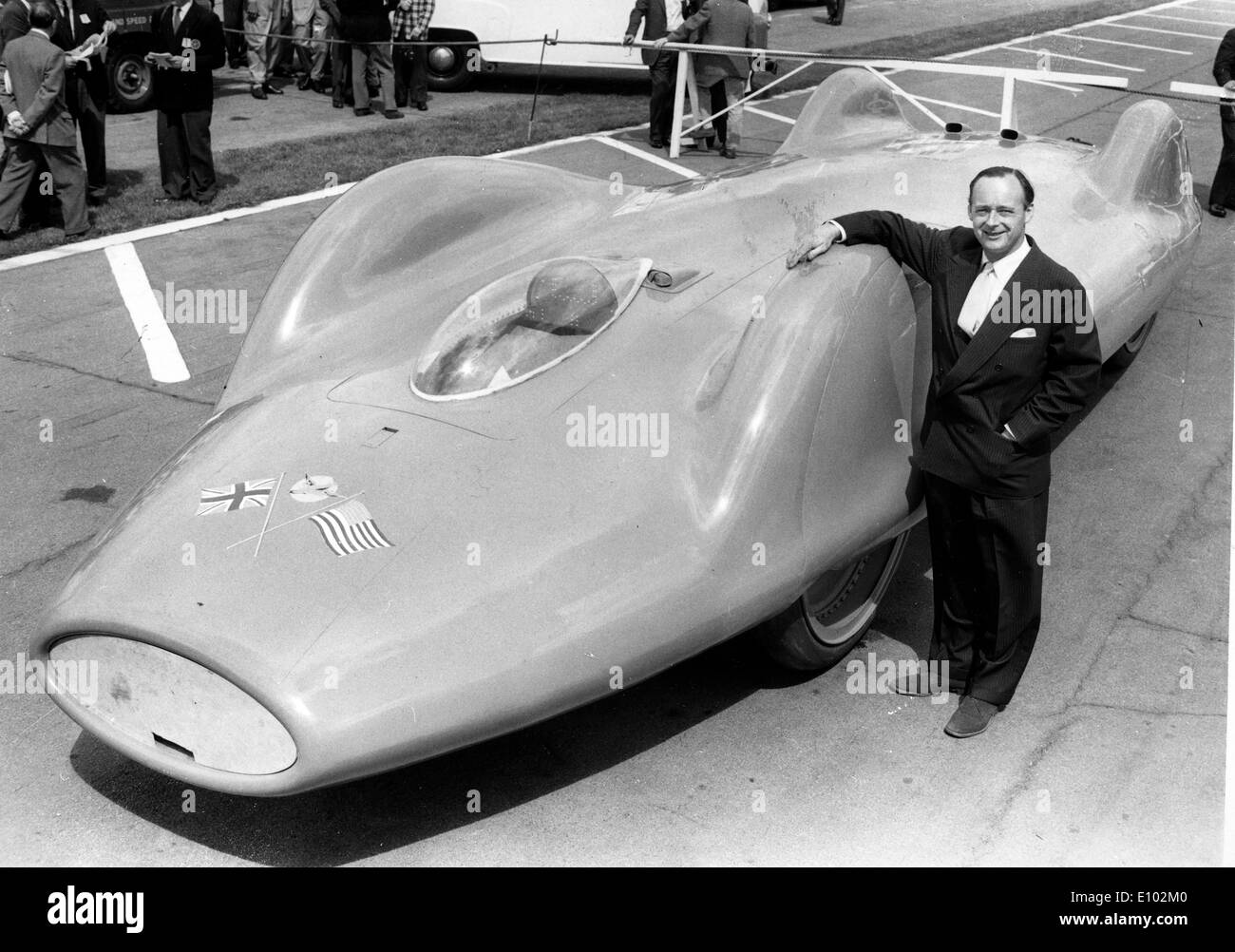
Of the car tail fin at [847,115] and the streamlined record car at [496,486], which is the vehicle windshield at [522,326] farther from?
the car tail fin at [847,115]

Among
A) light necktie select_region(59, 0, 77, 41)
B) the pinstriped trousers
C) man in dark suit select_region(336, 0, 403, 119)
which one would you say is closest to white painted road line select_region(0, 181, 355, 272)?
light necktie select_region(59, 0, 77, 41)

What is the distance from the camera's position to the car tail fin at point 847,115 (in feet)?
24.6

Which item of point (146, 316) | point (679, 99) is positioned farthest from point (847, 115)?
point (679, 99)

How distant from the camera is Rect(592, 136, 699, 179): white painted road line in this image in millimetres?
12344

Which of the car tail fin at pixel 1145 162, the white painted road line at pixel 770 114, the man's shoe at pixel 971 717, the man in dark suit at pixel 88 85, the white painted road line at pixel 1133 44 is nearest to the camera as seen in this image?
the man's shoe at pixel 971 717

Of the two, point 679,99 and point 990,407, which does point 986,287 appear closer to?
point 990,407

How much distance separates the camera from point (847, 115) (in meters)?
7.62

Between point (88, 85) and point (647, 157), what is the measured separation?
503 cm

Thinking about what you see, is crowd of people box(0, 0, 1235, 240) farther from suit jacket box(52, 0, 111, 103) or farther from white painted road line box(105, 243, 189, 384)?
white painted road line box(105, 243, 189, 384)

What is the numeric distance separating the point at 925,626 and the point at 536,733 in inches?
66.5

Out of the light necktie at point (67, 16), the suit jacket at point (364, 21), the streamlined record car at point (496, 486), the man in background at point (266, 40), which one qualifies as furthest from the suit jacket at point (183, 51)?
the streamlined record car at point (496, 486)

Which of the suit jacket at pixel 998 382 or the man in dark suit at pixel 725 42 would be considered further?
the man in dark suit at pixel 725 42

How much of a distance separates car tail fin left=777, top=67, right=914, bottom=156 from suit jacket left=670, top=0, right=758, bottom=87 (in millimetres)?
5188

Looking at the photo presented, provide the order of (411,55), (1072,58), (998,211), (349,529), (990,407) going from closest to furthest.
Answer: (349,529) → (998,211) → (990,407) → (411,55) → (1072,58)
